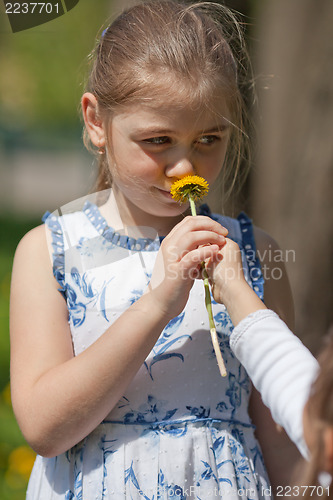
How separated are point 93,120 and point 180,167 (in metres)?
0.28

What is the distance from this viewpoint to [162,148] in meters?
1.25

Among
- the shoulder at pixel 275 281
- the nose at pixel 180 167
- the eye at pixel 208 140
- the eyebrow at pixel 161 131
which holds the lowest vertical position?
the shoulder at pixel 275 281

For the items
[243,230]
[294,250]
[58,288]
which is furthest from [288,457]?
[294,250]

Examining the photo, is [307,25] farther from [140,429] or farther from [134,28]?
[140,429]

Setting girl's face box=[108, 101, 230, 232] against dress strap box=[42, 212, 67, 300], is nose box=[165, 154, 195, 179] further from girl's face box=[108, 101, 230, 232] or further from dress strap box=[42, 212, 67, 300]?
dress strap box=[42, 212, 67, 300]

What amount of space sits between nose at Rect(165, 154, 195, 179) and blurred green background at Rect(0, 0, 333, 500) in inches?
44.8

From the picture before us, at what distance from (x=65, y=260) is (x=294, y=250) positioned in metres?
1.90

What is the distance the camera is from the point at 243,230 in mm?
1479

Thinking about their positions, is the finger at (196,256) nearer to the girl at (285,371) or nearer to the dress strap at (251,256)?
the girl at (285,371)

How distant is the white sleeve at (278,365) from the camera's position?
101 cm

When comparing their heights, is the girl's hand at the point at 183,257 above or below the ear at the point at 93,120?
below

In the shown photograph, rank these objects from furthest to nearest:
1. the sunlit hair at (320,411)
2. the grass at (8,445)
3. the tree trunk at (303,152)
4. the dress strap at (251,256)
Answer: the tree trunk at (303,152), the grass at (8,445), the dress strap at (251,256), the sunlit hair at (320,411)

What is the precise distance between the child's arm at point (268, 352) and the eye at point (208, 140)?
25 cm

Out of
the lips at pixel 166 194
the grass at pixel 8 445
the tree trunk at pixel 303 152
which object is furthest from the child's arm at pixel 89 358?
the tree trunk at pixel 303 152
